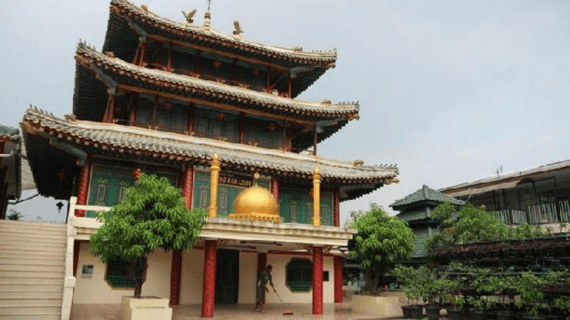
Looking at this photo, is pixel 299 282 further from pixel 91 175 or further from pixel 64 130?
pixel 64 130

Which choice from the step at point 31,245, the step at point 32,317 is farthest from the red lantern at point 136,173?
the step at point 32,317

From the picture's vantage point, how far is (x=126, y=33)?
23344mm

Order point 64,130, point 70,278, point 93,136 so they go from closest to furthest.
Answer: point 70,278 < point 64,130 < point 93,136

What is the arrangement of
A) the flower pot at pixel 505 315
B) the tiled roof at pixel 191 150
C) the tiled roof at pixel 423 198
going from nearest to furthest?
the flower pot at pixel 505 315 < the tiled roof at pixel 191 150 < the tiled roof at pixel 423 198

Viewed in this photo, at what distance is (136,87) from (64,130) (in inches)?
189

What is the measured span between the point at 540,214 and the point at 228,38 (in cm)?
1977

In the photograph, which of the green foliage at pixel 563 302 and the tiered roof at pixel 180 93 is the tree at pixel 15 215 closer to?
the tiered roof at pixel 180 93

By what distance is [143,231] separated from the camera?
13047 millimetres

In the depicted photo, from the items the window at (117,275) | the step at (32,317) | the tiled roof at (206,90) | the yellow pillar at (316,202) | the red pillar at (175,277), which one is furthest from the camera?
the tiled roof at (206,90)

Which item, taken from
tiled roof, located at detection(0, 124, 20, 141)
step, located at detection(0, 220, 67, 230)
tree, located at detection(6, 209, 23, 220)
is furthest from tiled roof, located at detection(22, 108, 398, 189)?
tree, located at detection(6, 209, 23, 220)

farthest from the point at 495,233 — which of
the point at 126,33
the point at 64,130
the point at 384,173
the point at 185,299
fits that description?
the point at 126,33

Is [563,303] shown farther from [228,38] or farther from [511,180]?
[228,38]

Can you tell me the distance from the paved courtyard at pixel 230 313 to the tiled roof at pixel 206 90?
371 inches

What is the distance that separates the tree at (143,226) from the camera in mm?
13008
